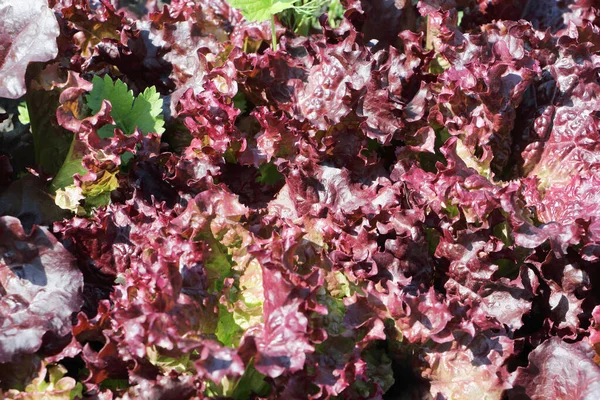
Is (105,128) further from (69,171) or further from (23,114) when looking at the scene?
(23,114)

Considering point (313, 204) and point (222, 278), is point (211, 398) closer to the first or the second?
point (222, 278)

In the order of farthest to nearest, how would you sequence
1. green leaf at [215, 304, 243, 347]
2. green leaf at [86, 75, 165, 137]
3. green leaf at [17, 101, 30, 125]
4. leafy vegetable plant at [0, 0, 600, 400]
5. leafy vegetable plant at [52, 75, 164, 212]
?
green leaf at [17, 101, 30, 125], green leaf at [86, 75, 165, 137], leafy vegetable plant at [52, 75, 164, 212], green leaf at [215, 304, 243, 347], leafy vegetable plant at [0, 0, 600, 400]

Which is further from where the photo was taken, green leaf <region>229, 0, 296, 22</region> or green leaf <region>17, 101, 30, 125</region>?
green leaf <region>17, 101, 30, 125</region>

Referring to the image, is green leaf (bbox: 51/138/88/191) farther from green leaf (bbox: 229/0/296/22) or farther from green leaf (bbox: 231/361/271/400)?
green leaf (bbox: 231/361/271/400)

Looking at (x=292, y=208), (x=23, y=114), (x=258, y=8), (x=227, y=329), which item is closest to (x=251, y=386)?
(x=227, y=329)

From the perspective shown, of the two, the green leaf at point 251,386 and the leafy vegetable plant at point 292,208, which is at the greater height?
the leafy vegetable plant at point 292,208

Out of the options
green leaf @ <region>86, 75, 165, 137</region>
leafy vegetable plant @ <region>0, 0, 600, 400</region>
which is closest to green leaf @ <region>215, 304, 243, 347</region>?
leafy vegetable plant @ <region>0, 0, 600, 400</region>

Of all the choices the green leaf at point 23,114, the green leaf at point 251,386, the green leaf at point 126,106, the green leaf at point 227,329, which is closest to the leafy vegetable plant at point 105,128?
the green leaf at point 126,106

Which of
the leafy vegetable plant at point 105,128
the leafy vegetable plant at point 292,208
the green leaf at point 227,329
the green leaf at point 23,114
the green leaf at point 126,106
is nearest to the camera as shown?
the leafy vegetable plant at point 292,208

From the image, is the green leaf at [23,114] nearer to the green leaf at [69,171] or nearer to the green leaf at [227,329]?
the green leaf at [69,171]

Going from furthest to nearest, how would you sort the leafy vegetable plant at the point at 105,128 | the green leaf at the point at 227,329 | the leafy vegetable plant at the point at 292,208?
the leafy vegetable plant at the point at 105,128
the green leaf at the point at 227,329
the leafy vegetable plant at the point at 292,208

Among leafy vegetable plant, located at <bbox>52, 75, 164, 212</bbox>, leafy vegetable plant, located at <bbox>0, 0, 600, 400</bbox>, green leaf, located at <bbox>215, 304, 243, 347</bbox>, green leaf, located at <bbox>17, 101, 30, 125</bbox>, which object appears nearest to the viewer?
leafy vegetable plant, located at <bbox>0, 0, 600, 400</bbox>
